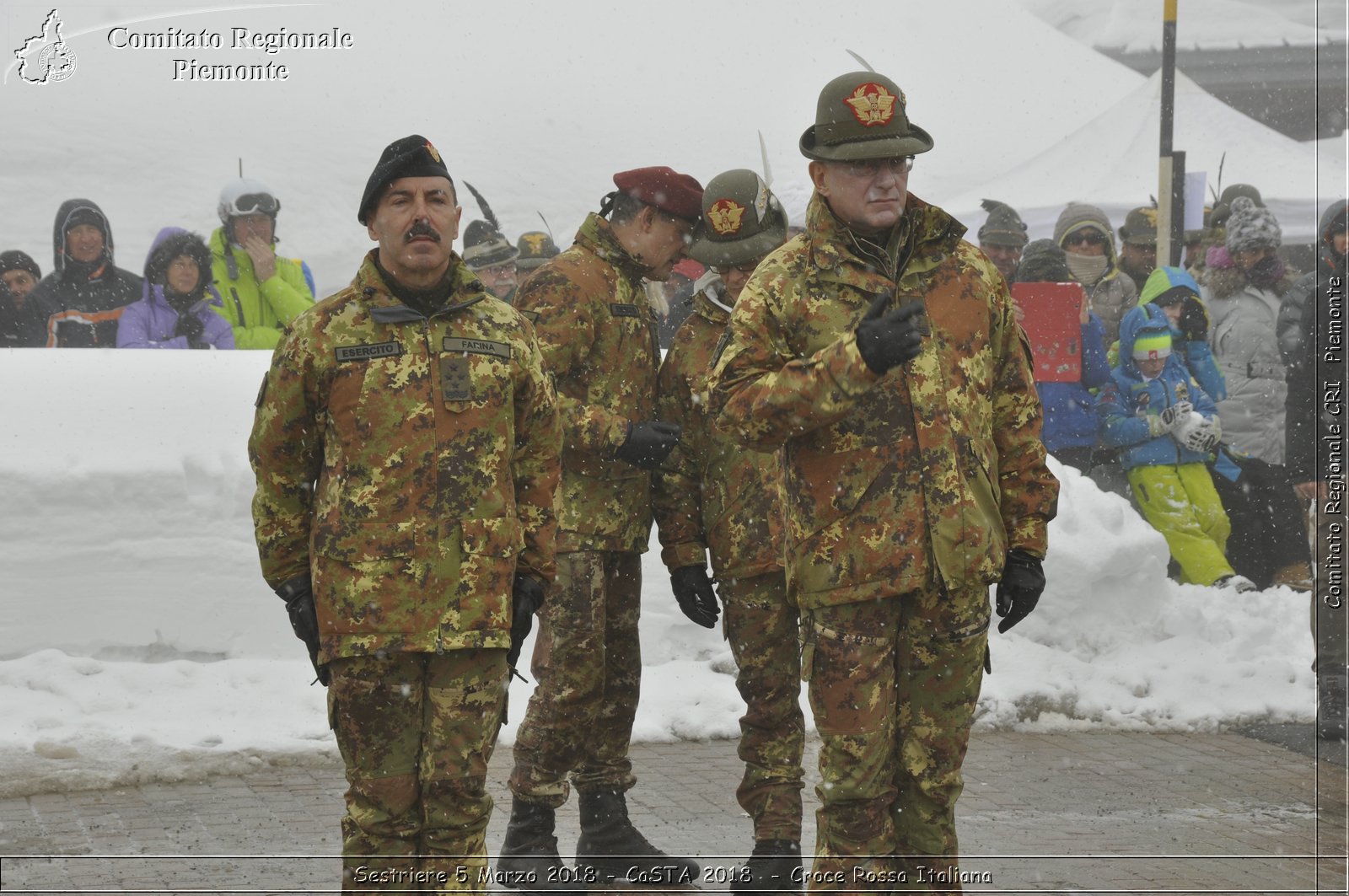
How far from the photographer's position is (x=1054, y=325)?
10.0m

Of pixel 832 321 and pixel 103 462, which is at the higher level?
pixel 832 321

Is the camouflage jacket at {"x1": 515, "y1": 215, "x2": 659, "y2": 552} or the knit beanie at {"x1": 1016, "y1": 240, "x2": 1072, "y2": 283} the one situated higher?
the knit beanie at {"x1": 1016, "y1": 240, "x2": 1072, "y2": 283}

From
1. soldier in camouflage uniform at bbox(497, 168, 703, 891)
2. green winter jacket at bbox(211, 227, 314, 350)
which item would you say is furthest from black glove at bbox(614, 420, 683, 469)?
green winter jacket at bbox(211, 227, 314, 350)

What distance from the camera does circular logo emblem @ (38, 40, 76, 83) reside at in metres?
13.2

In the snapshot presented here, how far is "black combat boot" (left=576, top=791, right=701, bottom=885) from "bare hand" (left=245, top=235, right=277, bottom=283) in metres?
5.11

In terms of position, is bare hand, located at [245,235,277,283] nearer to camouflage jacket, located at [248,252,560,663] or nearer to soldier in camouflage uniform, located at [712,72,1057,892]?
camouflage jacket, located at [248,252,560,663]

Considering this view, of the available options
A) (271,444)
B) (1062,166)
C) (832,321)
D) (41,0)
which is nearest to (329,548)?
(271,444)

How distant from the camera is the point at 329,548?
4.02m

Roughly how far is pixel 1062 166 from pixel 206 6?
8721 millimetres

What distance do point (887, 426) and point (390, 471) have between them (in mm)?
1301

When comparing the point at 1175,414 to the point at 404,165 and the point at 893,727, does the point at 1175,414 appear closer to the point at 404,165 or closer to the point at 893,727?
the point at 893,727

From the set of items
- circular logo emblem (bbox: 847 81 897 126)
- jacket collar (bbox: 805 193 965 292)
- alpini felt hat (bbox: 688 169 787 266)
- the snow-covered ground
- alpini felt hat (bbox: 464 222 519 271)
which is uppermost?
alpini felt hat (bbox: 464 222 519 271)

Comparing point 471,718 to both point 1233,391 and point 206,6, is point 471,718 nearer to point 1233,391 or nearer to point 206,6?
point 1233,391

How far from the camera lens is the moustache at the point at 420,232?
13.5 feet
